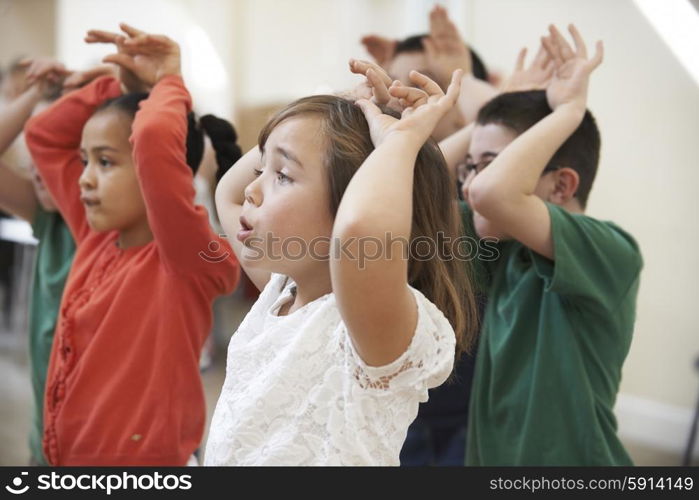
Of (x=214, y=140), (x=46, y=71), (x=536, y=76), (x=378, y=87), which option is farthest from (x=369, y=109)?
(x=46, y=71)

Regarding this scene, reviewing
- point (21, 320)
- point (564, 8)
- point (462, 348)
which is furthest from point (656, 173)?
point (21, 320)

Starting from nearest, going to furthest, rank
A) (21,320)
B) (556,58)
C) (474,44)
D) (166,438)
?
1. (166,438)
2. (556,58)
3. (474,44)
4. (21,320)

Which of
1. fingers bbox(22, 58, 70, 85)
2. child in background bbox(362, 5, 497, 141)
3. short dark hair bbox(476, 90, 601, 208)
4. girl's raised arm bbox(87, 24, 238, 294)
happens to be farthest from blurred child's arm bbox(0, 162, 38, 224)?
short dark hair bbox(476, 90, 601, 208)

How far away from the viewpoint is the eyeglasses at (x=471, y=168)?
0.81 meters

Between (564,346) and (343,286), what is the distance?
415 millimetres

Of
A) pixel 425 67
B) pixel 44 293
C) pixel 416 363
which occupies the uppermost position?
pixel 425 67

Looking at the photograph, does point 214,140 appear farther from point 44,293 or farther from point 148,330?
point 44,293

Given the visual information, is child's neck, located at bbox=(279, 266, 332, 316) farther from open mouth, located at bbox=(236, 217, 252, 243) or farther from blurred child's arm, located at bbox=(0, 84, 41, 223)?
blurred child's arm, located at bbox=(0, 84, 41, 223)

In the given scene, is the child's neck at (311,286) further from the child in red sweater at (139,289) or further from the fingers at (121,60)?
the fingers at (121,60)

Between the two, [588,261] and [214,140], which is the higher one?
[214,140]

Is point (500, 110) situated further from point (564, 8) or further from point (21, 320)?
point (21, 320)

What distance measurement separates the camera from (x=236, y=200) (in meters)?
0.59

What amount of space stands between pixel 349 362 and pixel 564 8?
101cm
